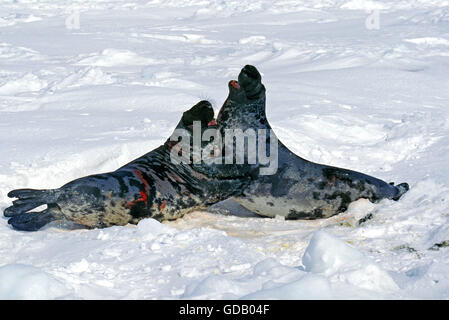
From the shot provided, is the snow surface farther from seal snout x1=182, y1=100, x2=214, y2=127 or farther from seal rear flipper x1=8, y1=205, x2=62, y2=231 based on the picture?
seal snout x1=182, y1=100, x2=214, y2=127

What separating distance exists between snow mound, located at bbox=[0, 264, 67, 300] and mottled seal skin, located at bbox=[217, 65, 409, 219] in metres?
1.88

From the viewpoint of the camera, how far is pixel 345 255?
2398mm

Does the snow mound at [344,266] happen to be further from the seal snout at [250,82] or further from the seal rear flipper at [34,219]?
the seal snout at [250,82]

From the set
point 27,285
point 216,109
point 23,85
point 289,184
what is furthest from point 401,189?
point 23,85

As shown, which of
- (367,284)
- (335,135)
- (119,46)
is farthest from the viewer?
(119,46)

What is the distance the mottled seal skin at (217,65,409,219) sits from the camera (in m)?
3.94

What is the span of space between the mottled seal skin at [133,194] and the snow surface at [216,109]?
0.10 metres

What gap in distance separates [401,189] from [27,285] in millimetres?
2602

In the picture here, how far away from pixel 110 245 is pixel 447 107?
4421 millimetres

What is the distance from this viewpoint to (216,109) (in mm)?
5652

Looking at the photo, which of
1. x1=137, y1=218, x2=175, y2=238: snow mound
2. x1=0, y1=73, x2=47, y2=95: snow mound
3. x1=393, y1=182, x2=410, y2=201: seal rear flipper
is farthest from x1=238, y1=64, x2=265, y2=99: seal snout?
x1=0, y1=73, x2=47, y2=95: snow mound

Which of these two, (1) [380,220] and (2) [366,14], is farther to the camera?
(2) [366,14]

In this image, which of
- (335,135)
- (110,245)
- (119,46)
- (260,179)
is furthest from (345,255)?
(119,46)

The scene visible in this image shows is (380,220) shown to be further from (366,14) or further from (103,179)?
(366,14)
